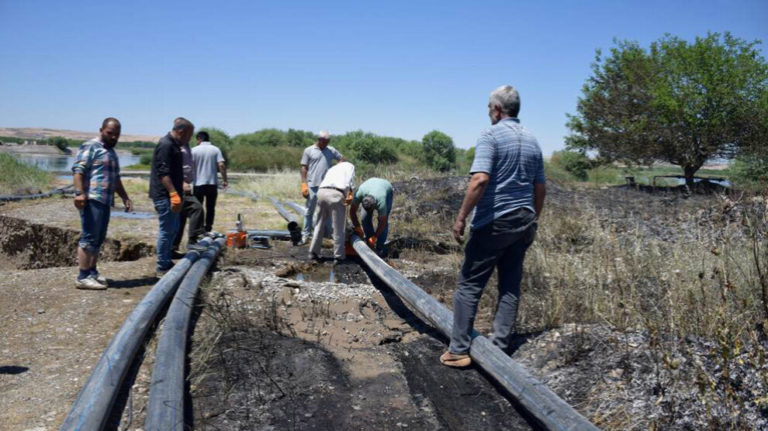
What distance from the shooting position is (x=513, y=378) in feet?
11.4

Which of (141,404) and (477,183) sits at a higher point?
(477,183)

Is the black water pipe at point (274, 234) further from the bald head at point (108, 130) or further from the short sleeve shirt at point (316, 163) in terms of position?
the bald head at point (108, 130)

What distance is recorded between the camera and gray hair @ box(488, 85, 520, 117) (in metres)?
4.11

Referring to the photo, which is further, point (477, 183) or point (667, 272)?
point (667, 272)

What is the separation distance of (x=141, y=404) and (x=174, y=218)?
3653 millimetres

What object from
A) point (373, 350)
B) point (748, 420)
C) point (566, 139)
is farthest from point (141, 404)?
point (566, 139)

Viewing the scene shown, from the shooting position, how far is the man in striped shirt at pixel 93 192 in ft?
18.2

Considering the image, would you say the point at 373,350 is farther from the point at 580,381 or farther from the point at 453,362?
the point at 580,381

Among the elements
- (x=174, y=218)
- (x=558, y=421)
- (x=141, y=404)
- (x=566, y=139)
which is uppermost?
(x=566, y=139)

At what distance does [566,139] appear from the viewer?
68.9 feet

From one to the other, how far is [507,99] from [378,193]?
393 cm

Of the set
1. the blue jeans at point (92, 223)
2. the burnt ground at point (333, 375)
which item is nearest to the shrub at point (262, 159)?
the blue jeans at point (92, 223)

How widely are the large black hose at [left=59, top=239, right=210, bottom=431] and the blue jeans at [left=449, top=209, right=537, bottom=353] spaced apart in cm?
225

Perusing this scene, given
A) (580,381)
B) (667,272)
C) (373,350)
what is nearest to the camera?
(580,381)
